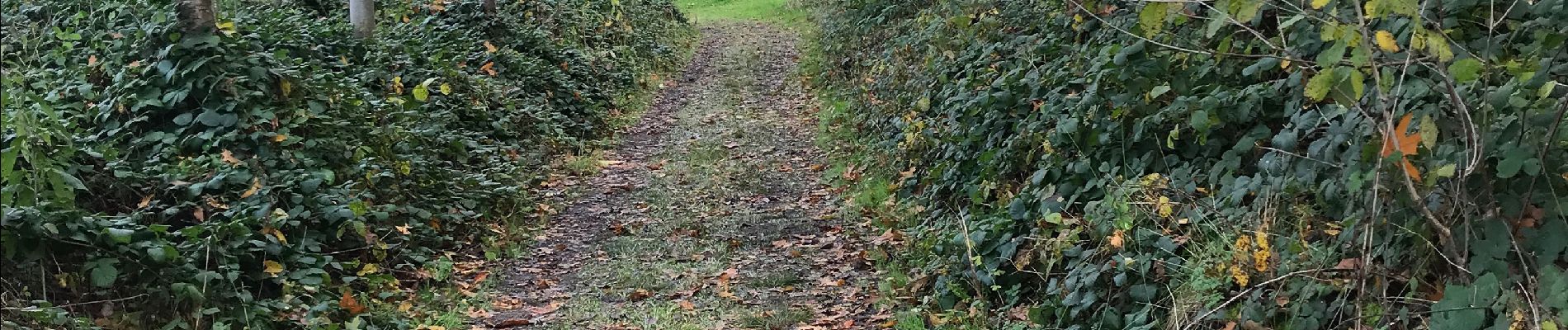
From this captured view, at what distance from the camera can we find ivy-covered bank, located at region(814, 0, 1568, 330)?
308cm

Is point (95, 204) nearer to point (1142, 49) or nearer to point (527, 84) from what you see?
point (1142, 49)

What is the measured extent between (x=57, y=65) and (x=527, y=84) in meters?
4.76

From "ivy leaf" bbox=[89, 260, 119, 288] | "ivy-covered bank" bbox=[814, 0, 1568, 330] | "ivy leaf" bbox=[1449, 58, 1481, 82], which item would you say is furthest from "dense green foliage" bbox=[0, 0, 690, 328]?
"ivy leaf" bbox=[1449, 58, 1481, 82]

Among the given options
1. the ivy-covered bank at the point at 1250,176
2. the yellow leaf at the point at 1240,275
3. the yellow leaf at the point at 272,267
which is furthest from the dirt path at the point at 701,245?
the yellow leaf at the point at 1240,275

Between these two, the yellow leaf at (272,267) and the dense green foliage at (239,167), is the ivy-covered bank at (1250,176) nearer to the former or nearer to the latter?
the dense green foliage at (239,167)

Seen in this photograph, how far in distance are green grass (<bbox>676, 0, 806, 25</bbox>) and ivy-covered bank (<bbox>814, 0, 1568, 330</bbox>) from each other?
15.7m

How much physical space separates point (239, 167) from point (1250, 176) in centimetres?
534

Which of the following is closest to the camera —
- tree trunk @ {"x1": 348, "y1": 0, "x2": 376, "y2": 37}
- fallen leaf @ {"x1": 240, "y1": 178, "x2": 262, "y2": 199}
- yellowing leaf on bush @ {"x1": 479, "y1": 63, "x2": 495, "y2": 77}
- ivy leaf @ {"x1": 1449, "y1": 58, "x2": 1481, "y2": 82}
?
ivy leaf @ {"x1": 1449, "y1": 58, "x2": 1481, "y2": 82}

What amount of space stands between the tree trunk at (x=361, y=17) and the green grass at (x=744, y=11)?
13.2 m

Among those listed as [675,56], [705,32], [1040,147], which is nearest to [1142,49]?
[1040,147]

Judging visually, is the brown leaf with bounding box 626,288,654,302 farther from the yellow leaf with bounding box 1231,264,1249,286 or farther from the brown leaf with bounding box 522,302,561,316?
the yellow leaf with bounding box 1231,264,1249,286

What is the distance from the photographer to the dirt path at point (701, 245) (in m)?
5.49

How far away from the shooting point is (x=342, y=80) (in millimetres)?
7465

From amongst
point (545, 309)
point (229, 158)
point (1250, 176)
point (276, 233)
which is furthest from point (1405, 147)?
point (229, 158)
